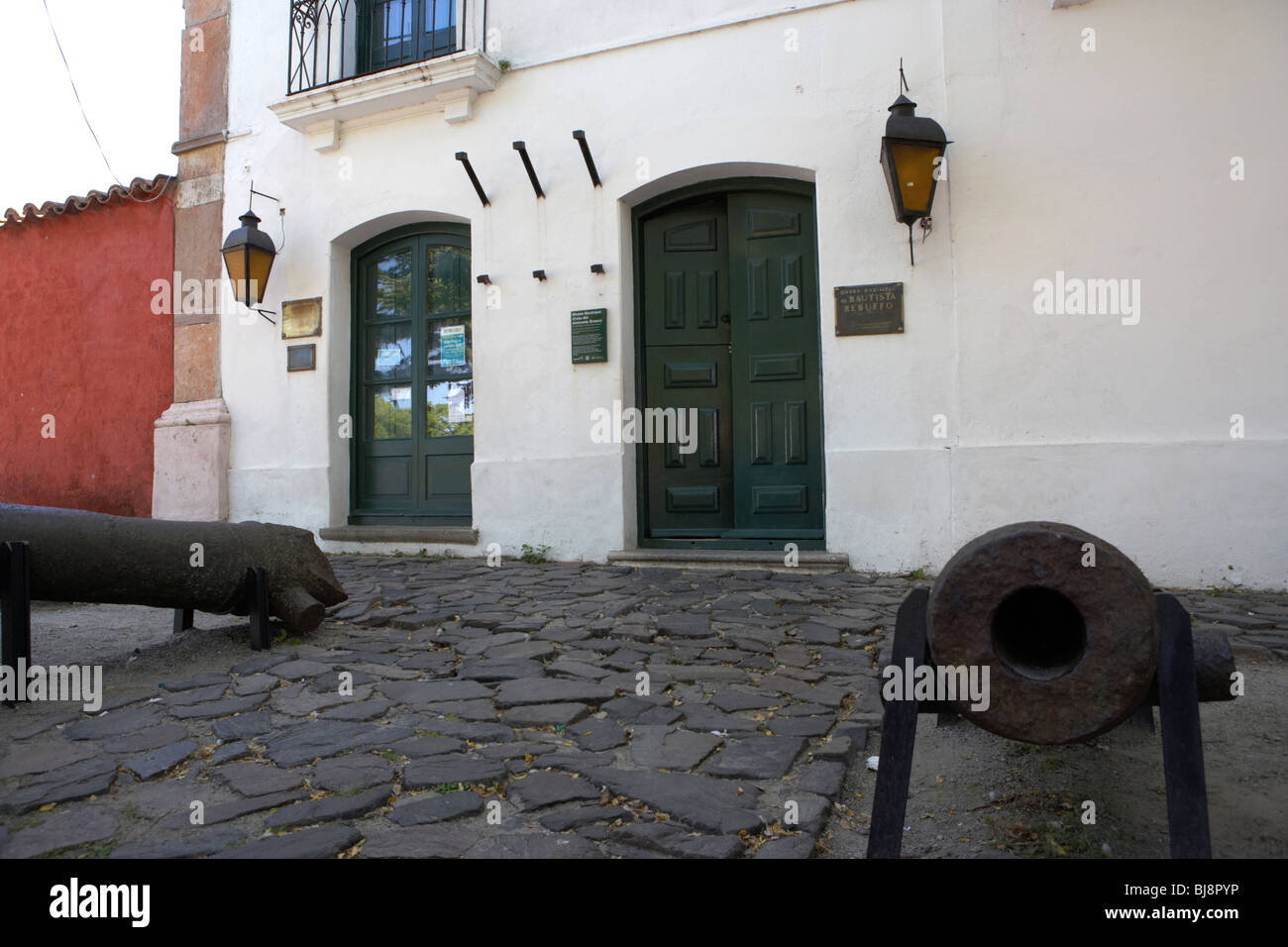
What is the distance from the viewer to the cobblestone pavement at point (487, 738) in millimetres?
2062

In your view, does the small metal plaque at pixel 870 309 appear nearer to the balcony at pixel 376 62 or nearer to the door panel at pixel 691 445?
the door panel at pixel 691 445

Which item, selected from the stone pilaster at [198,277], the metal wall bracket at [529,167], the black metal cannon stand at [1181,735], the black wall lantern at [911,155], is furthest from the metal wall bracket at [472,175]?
the black metal cannon stand at [1181,735]

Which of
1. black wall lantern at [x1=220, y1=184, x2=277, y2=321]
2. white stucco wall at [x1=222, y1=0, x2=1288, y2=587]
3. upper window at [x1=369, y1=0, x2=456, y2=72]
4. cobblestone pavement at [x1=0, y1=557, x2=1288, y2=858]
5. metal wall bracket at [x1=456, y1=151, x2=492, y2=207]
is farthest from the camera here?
upper window at [x1=369, y1=0, x2=456, y2=72]

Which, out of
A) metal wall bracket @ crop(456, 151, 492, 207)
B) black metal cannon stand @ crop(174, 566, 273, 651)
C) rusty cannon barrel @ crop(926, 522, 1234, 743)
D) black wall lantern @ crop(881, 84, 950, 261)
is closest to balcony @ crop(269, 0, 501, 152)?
metal wall bracket @ crop(456, 151, 492, 207)

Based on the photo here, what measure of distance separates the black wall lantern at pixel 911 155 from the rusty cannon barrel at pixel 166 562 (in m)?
A: 4.31

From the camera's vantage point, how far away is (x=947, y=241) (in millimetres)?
5793

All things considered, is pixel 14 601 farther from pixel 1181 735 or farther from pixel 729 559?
pixel 729 559

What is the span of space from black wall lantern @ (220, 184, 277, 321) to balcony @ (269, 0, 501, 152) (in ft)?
3.25

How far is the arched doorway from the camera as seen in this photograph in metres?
7.61

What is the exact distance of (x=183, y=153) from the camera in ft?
28.0

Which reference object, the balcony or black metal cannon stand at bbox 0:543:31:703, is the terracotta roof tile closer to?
the balcony

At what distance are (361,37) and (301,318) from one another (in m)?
2.80

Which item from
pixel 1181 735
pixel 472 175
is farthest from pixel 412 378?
pixel 1181 735

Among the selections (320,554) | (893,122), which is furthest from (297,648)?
(893,122)
